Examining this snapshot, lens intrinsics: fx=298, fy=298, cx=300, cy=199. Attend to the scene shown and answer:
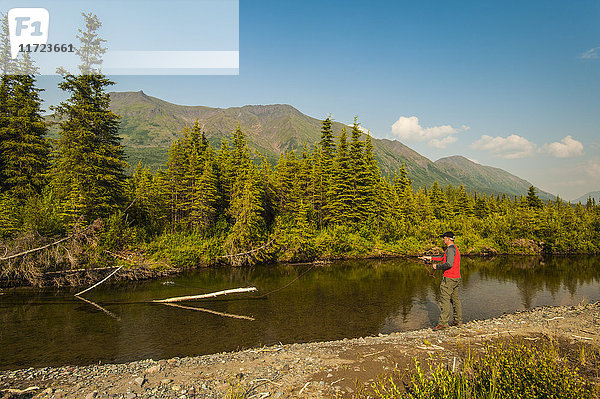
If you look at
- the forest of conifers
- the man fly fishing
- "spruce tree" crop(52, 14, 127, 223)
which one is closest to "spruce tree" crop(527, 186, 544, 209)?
the forest of conifers

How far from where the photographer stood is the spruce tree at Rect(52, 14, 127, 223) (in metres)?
23.1

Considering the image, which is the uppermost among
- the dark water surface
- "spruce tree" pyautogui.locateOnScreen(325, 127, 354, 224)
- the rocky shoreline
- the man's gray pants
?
"spruce tree" pyautogui.locateOnScreen(325, 127, 354, 224)

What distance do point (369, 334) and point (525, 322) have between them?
6.11 m

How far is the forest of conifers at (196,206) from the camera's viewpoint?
2242 centimetres

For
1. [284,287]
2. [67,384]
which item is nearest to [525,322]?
[284,287]

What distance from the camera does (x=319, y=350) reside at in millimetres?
9320

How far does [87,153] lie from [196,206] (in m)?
10.2

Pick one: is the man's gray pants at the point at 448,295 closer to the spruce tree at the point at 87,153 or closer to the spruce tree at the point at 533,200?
the spruce tree at the point at 87,153

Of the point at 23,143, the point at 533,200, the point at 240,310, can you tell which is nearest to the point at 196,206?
the point at 23,143

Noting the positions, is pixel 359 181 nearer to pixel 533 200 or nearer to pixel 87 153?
pixel 87 153

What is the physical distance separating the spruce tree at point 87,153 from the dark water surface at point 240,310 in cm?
705

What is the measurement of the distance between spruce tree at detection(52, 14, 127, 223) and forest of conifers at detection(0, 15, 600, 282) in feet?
0.29

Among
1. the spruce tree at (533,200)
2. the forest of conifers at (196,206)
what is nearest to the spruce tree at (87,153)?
the forest of conifers at (196,206)

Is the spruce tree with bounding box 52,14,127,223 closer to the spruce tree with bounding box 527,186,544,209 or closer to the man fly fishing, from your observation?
the man fly fishing
